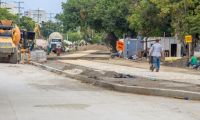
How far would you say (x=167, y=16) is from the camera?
152ft

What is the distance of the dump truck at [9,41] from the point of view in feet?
143

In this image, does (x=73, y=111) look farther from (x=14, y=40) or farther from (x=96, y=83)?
(x=14, y=40)

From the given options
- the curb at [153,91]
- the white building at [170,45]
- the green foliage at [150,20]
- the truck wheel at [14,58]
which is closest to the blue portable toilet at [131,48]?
the white building at [170,45]

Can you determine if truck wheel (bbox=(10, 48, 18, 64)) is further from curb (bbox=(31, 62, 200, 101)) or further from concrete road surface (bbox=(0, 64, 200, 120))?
concrete road surface (bbox=(0, 64, 200, 120))

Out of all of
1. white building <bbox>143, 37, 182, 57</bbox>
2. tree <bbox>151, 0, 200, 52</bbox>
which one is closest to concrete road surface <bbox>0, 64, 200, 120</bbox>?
tree <bbox>151, 0, 200, 52</bbox>

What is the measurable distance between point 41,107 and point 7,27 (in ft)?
108

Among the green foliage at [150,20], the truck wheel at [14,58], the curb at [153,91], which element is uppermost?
the green foliage at [150,20]

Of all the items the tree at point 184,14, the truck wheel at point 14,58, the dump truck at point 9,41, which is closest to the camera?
the tree at point 184,14

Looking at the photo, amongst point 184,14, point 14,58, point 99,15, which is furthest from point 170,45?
point 99,15

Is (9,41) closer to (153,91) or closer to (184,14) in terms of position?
(184,14)

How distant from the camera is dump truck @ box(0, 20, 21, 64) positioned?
43625mm

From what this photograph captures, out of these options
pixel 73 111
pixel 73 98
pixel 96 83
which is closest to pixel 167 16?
pixel 96 83

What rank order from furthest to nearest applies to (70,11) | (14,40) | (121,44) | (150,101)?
1. (70,11)
2. (121,44)
3. (14,40)
4. (150,101)

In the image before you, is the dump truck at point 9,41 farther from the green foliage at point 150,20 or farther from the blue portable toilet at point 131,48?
the blue portable toilet at point 131,48
